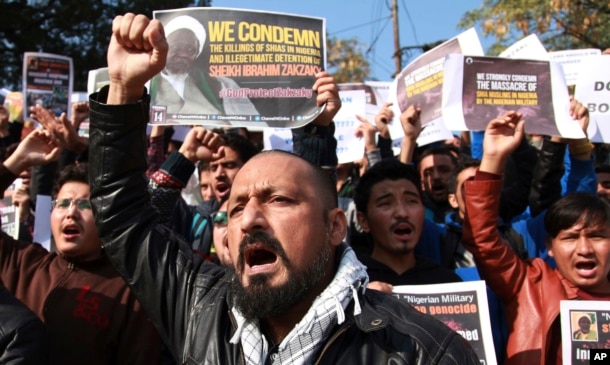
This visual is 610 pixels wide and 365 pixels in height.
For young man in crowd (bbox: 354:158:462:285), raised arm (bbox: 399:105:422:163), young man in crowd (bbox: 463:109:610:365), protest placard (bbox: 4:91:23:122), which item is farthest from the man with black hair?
protest placard (bbox: 4:91:23:122)

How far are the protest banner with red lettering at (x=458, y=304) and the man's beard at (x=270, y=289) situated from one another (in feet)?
3.15

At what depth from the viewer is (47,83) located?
536 centimetres

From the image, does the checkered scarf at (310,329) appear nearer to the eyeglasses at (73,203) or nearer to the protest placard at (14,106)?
the eyeglasses at (73,203)

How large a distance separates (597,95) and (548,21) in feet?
42.7

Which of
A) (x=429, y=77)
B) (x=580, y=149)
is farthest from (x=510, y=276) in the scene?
(x=429, y=77)

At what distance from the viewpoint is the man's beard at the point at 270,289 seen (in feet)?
6.86

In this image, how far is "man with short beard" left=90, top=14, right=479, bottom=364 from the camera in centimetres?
203

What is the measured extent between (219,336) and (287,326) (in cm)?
22

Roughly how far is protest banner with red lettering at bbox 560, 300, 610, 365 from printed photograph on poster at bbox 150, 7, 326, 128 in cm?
164

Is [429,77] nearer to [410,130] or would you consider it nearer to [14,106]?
[410,130]

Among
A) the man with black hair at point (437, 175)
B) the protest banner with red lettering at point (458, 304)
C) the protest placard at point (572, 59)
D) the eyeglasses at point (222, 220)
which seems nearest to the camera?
the protest banner with red lettering at point (458, 304)

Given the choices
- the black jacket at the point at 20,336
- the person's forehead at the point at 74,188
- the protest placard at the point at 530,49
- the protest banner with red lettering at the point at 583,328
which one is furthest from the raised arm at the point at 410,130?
the black jacket at the point at 20,336

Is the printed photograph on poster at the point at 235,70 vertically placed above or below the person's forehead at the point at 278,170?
above

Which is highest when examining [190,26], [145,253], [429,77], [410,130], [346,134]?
[190,26]
